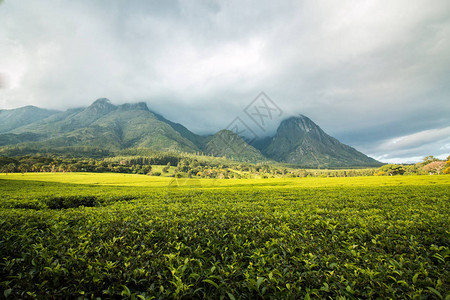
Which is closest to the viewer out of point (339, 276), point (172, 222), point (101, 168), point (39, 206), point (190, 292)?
point (190, 292)

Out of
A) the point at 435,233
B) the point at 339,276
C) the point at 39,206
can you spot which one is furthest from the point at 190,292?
the point at 39,206

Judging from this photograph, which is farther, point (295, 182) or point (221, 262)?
point (295, 182)

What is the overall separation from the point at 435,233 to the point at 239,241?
6031 mm

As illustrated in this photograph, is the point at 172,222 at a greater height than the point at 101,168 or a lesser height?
greater

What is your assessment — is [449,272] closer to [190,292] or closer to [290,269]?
→ [290,269]

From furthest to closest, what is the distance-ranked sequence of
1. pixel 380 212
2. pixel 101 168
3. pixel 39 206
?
1. pixel 101 168
2. pixel 39 206
3. pixel 380 212

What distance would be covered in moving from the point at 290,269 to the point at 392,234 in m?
3.97

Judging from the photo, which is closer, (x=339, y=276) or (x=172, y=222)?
(x=339, y=276)

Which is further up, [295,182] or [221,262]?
[221,262]

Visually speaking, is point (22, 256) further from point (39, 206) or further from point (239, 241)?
point (39, 206)

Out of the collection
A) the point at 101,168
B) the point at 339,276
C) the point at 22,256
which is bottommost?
the point at 101,168

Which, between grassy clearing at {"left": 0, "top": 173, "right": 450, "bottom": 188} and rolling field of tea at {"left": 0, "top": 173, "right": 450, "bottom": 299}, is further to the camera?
grassy clearing at {"left": 0, "top": 173, "right": 450, "bottom": 188}

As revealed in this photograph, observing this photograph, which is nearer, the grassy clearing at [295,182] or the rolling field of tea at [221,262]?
the rolling field of tea at [221,262]

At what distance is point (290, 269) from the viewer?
3699 millimetres
